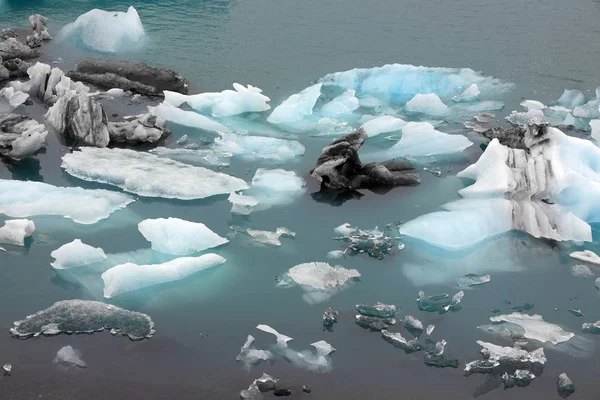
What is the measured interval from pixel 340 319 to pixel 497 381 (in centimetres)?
126

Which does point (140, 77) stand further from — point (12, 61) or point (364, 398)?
point (364, 398)

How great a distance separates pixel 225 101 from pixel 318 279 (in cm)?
393

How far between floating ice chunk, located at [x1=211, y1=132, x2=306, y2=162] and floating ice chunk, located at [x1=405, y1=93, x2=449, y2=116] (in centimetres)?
196

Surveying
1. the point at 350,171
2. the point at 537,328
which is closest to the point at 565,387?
the point at 537,328

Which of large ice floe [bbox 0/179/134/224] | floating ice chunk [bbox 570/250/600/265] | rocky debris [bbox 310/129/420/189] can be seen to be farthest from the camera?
rocky debris [bbox 310/129/420/189]

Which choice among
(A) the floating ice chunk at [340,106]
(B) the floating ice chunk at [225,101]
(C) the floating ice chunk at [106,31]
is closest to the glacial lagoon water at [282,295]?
(B) the floating ice chunk at [225,101]

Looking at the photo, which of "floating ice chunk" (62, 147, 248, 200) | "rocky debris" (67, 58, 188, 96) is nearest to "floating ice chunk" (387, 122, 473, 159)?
"floating ice chunk" (62, 147, 248, 200)

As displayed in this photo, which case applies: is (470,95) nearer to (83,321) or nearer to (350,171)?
(350,171)

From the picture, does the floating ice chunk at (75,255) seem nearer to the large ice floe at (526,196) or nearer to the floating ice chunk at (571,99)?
the large ice floe at (526,196)

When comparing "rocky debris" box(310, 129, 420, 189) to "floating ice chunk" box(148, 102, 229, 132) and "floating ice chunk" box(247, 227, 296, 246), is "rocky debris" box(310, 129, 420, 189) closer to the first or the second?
"floating ice chunk" box(247, 227, 296, 246)

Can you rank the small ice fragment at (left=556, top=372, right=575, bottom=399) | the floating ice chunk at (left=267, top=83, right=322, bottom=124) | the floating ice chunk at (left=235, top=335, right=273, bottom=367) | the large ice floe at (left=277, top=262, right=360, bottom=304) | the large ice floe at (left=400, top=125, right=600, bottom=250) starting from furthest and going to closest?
1. the floating ice chunk at (left=267, top=83, right=322, bottom=124)
2. the large ice floe at (left=400, top=125, right=600, bottom=250)
3. the large ice floe at (left=277, top=262, right=360, bottom=304)
4. the floating ice chunk at (left=235, top=335, right=273, bottom=367)
5. the small ice fragment at (left=556, top=372, right=575, bottom=399)

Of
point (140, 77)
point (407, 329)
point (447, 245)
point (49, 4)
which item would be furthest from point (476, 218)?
point (49, 4)

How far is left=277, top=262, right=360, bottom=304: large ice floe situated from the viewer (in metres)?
6.09

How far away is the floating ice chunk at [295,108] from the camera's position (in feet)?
30.6
